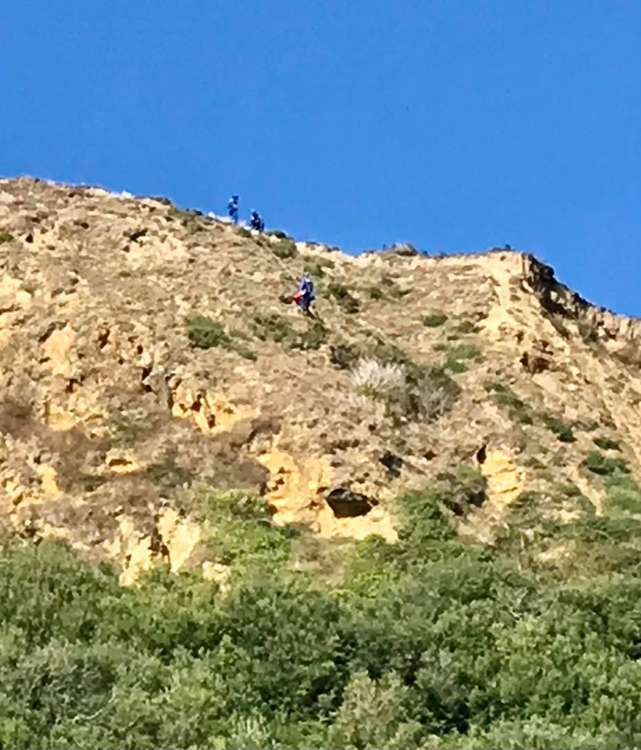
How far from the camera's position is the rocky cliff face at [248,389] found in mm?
29875

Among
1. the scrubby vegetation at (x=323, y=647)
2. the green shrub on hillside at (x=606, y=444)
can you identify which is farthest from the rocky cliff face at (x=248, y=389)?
the scrubby vegetation at (x=323, y=647)

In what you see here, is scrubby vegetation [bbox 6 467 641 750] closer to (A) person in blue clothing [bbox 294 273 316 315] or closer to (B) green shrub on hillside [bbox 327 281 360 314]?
(A) person in blue clothing [bbox 294 273 316 315]

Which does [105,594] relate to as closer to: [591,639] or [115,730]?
[115,730]

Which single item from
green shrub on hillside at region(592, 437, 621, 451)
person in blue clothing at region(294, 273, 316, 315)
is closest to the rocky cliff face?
green shrub on hillside at region(592, 437, 621, 451)

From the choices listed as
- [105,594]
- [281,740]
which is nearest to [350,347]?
[105,594]

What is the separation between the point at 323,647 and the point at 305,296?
508 inches

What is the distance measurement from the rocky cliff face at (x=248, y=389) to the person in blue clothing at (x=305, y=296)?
0.26 m

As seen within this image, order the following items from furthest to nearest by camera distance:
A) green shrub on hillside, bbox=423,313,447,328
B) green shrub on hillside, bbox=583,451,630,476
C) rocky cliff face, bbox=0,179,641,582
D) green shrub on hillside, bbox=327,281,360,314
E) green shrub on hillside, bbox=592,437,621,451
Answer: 1. green shrub on hillside, bbox=327,281,360,314
2. green shrub on hillside, bbox=423,313,447,328
3. green shrub on hillside, bbox=592,437,621,451
4. green shrub on hillside, bbox=583,451,630,476
5. rocky cliff face, bbox=0,179,641,582

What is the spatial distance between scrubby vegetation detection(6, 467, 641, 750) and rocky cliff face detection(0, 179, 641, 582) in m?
1.18

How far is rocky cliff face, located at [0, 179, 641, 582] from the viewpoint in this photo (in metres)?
29.9

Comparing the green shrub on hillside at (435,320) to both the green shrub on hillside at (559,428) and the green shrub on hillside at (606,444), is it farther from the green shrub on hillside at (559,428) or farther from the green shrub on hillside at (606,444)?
the green shrub on hillside at (606,444)

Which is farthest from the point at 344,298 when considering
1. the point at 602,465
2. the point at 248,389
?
the point at 602,465

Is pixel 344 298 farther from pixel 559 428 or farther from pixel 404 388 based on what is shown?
pixel 559 428

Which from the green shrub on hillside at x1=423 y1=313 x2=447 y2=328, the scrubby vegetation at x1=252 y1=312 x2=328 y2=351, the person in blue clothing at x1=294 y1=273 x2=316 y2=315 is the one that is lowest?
the scrubby vegetation at x1=252 y1=312 x2=328 y2=351
